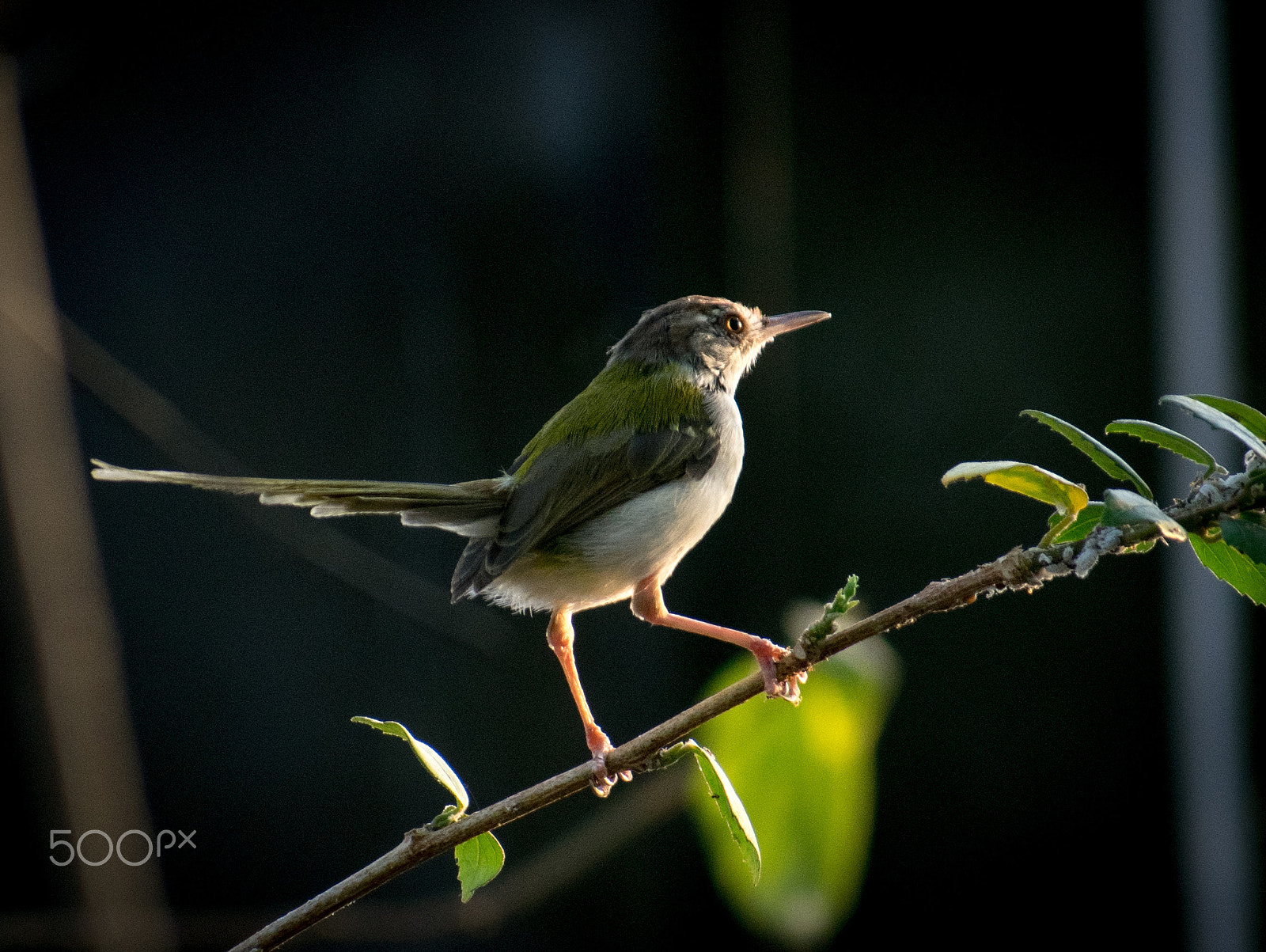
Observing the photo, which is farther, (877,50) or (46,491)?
(877,50)

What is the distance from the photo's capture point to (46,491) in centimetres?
400

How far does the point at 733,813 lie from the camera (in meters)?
1.28

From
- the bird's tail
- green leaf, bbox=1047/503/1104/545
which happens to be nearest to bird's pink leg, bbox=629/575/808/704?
the bird's tail

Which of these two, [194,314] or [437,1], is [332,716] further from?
[437,1]

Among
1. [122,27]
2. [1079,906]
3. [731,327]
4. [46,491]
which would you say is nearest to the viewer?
[731,327]

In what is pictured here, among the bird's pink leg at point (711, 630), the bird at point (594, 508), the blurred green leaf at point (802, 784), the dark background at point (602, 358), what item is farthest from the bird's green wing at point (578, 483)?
the dark background at point (602, 358)

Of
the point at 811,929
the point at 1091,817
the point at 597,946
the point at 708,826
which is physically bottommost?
the point at 597,946

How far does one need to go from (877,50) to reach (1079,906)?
169 inches

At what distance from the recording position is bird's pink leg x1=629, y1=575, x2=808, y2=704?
2.18 meters

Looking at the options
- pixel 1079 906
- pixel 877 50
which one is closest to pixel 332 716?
pixel 1079 906

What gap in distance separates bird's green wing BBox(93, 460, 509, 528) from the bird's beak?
3.49 ft

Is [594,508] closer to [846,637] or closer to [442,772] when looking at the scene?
A: [442,772]

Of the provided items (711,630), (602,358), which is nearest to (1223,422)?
(711,630)

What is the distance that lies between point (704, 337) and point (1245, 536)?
254 cm
